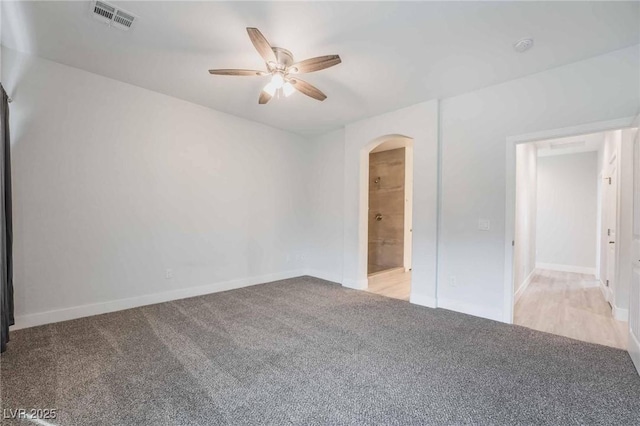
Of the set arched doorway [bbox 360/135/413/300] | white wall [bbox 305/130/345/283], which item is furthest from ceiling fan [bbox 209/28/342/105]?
arched doorway [bbox 360/135/413/300]

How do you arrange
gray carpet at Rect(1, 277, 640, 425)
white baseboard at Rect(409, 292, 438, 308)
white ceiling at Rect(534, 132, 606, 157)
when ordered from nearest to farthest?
gray carpet at Rect(1, 277, 640, 425)
white baseboard at Rect(409, 292, 438, 308)
white ceiling at Rect(534, 132, 606, 157)

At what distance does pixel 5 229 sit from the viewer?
2.50 m

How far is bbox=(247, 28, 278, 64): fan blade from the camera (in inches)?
79.0

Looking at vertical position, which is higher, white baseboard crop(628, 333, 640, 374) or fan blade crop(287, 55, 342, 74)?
fan blade crop(287, 55, 342, 74)

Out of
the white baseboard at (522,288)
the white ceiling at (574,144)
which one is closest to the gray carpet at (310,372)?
the white baseboard at (522,288)

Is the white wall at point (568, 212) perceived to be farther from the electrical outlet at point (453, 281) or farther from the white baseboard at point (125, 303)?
the white baseboard at point (125, 303)

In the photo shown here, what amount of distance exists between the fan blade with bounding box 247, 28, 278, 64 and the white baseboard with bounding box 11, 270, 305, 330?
3.34m

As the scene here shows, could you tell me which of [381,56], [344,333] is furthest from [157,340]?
[381,56]

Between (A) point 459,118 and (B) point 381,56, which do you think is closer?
(B) point 381,56

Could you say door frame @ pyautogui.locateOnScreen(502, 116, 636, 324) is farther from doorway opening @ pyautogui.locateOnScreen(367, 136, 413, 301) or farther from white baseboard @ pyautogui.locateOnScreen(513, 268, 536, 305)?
doorway opening @ pyautogui.locateOnScreen(367, 136, 413, 301)

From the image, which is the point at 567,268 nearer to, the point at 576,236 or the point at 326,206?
the point at 576,236

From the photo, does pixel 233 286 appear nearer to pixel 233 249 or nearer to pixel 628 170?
pixel 233 249

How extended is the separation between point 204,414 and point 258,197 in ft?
11.8

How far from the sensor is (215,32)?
96.2 inches
